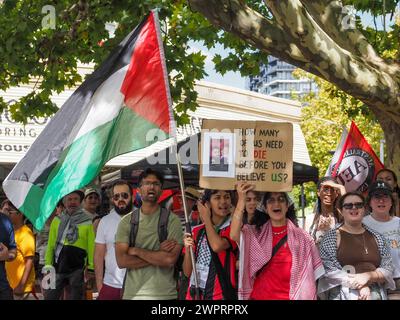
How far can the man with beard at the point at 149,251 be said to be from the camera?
7605 millimetres

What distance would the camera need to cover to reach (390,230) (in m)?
7.99

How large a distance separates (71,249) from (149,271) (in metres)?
3.09

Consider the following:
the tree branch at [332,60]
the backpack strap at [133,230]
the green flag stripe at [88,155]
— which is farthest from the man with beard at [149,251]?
the tree branch at [332,60]

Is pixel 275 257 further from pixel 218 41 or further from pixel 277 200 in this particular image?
pixel 218 41

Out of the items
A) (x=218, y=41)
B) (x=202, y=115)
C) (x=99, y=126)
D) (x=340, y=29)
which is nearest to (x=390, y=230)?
(x=340, y=29)

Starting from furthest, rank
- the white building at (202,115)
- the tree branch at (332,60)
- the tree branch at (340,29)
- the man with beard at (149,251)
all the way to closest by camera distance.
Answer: the white building at (202,115) < the tree branch at (340,29) < the tree branch at (332,60) < the man with beard at (149,251)

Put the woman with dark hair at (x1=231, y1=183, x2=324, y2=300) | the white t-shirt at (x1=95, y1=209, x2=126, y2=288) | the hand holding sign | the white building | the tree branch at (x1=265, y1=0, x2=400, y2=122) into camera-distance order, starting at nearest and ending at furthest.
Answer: the woman with dark hair at (x1=231, y1=183, x2=324, y2=300) → the hand holding sign → the tree branch at (x1=265, y1=0, x2=400, y2=122) → the white t-shirt at (x1=95, y1=209, x2=126, y2=288) → the white building

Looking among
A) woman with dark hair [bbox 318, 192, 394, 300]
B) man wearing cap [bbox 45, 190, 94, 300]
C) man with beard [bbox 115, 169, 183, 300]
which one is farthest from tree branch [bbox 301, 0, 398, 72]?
man wearing cap [bbox 45, 190, 94, 300]

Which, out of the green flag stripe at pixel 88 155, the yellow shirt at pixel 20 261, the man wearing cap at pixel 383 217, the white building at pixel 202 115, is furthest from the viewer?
the white building at pixel 202 115

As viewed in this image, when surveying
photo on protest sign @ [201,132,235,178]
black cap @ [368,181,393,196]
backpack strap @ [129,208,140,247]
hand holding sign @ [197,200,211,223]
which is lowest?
backpack strap @ [129,208,140,247]

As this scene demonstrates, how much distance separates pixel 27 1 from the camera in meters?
12.1

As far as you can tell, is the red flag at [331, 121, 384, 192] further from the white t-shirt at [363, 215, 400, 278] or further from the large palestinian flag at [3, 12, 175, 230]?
the large palestinian flag at [3, 12, 175, 230]

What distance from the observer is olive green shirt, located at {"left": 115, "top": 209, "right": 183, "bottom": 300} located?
7.62 metres

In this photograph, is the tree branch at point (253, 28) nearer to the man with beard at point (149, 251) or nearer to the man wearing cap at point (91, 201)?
the man with beard at point (149, 251)
